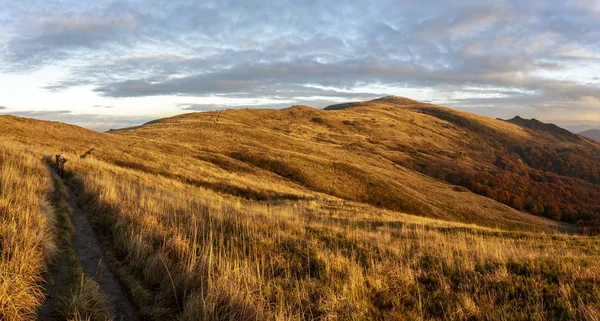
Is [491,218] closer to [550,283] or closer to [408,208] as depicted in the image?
[408,208]

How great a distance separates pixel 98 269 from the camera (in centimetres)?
701

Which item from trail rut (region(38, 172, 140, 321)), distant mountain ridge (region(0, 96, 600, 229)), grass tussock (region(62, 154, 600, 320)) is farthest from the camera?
distant mountain ridge (region(0, 96, 600, 229))

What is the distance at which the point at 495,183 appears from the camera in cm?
9275

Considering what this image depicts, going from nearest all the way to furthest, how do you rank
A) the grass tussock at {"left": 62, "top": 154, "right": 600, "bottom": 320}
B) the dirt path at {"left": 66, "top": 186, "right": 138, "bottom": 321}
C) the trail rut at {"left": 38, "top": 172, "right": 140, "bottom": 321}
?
1. the trail rut at {"left": 38, "top": 172, "right": 140, "bottom": 321}
2. the dirt path at {"left": 66, "top": 186, "right": 138, "bottom": 321}
3. the grass tussock at {"left": 62, "top": 154, "right": 600, "bottom": 320}

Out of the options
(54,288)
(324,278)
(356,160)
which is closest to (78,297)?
(54,288)

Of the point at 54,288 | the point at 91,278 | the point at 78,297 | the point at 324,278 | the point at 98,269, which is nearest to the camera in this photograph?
the point at 78,297

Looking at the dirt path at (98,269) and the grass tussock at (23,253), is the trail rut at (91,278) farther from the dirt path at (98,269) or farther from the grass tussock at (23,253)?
the grass tussock at (23,253)

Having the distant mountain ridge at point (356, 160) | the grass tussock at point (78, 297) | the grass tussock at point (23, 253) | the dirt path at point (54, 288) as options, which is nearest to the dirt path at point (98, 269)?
the grass tussock at point (78, 297)

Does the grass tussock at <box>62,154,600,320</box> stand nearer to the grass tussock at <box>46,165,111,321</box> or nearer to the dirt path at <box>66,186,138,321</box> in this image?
the dirt path at <box>66,186,138,321</box>

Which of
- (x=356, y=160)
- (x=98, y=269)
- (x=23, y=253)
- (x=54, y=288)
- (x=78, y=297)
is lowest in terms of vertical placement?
(x=356, y=160)

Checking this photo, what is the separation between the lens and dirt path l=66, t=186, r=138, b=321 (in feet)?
18.6

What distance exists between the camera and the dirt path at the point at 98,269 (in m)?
5.67

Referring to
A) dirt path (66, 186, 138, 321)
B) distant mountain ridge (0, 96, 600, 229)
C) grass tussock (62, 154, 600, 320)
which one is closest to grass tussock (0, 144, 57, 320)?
dirt path (66, 186, 138, 321)

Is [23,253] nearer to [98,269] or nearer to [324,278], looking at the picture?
[98,269]
